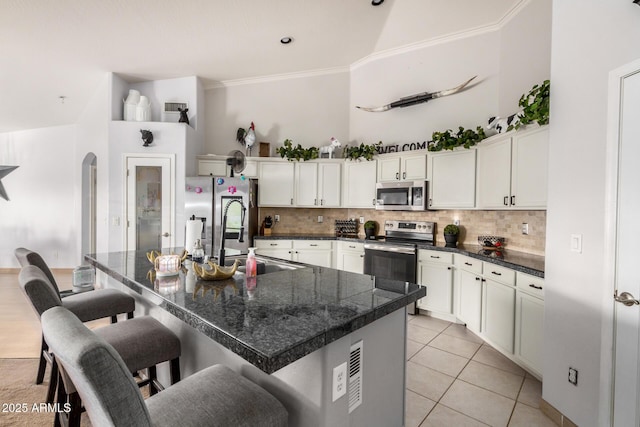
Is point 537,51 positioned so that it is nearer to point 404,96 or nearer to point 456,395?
point 404,96

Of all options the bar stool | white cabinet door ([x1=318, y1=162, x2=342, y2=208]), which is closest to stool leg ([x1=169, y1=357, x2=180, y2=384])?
the bar stool

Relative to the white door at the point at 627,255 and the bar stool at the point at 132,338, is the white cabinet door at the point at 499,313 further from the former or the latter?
the bar stool at the point at 132,338

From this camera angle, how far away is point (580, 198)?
1.86 m

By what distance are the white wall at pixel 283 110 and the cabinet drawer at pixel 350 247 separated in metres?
1.82

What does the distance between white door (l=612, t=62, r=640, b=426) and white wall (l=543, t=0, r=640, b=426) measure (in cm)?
6

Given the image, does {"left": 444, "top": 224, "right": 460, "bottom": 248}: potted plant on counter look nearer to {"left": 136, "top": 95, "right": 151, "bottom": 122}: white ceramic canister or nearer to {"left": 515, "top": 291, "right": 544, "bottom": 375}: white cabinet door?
{"left": 515, "top": 291, "right": 544, "bottom": 375}: white cabinet door

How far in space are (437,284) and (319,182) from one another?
7.55 ft

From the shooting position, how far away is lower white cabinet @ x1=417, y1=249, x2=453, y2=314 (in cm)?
372

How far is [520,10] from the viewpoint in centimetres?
352

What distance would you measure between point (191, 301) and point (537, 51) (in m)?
4.08

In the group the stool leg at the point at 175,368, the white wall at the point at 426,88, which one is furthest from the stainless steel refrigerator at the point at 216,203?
the stool leg at the point at 175,368

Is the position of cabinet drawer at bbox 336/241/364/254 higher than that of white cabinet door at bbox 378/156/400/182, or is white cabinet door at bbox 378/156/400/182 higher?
white cabinet door at bbox 378/156/400/182

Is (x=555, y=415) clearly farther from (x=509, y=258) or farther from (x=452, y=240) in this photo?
(x=452, y=240)

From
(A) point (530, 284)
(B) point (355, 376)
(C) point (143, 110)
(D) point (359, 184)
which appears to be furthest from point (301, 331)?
(C) point (143, 110)
